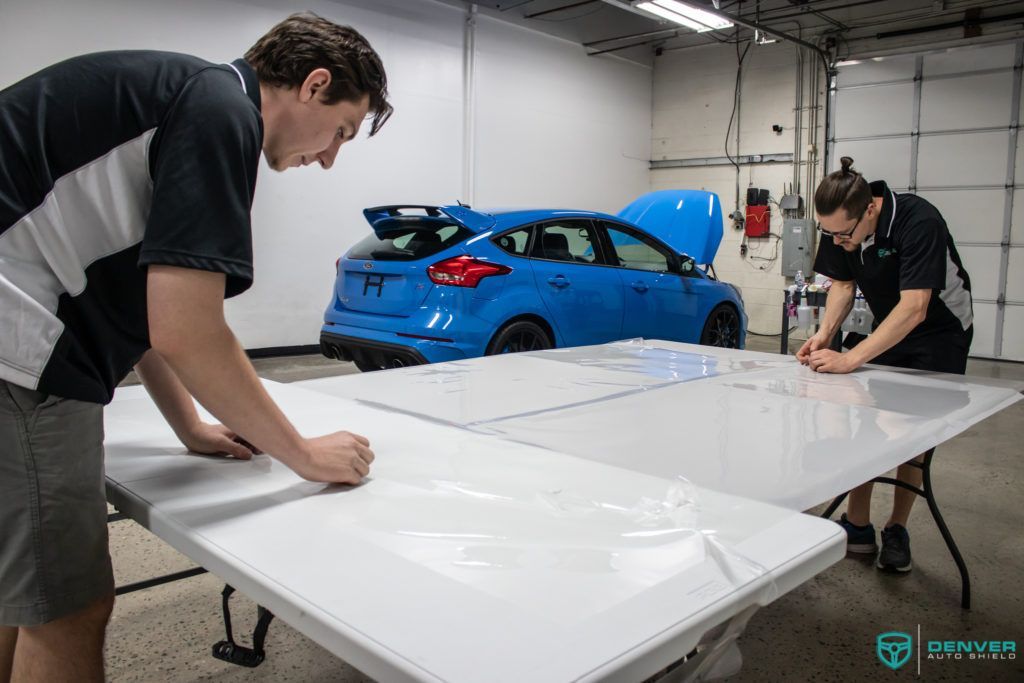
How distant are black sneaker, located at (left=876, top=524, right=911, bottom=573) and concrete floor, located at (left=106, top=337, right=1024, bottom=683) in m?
0.05

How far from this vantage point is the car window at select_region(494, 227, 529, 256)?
457cm

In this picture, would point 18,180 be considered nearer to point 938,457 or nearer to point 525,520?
point 525,520

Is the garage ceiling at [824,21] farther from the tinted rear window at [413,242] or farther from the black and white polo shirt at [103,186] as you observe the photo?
the black and white polo shirt at [103,186]

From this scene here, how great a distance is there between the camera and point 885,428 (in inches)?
70.1

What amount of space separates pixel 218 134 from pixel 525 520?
712 mm

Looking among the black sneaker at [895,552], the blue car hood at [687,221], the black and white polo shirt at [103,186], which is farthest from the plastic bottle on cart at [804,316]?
the black and white polo shirt at [103,186]

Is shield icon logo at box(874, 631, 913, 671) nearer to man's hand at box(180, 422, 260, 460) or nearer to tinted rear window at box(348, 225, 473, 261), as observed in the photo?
man's hand at box(180, 422, 260, 460)

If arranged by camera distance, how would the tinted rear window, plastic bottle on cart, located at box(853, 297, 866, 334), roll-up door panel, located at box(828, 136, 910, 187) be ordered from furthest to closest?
roll-up door panel, located at box(828, 136, 910, 187), plastic bottle on cart, located at box(853, 297, 866, 334), the tinted rear window

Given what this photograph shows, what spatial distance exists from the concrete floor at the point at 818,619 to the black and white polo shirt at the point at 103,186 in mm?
1359

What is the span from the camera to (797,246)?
8844 mm

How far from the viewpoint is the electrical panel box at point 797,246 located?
28.9 feet

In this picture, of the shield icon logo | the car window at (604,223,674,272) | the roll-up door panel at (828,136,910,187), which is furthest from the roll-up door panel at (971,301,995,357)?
the shield icon logo

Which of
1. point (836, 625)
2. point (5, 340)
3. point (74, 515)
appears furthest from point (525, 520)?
A: point (836, 625)

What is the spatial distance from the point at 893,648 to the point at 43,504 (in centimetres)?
A: 226
